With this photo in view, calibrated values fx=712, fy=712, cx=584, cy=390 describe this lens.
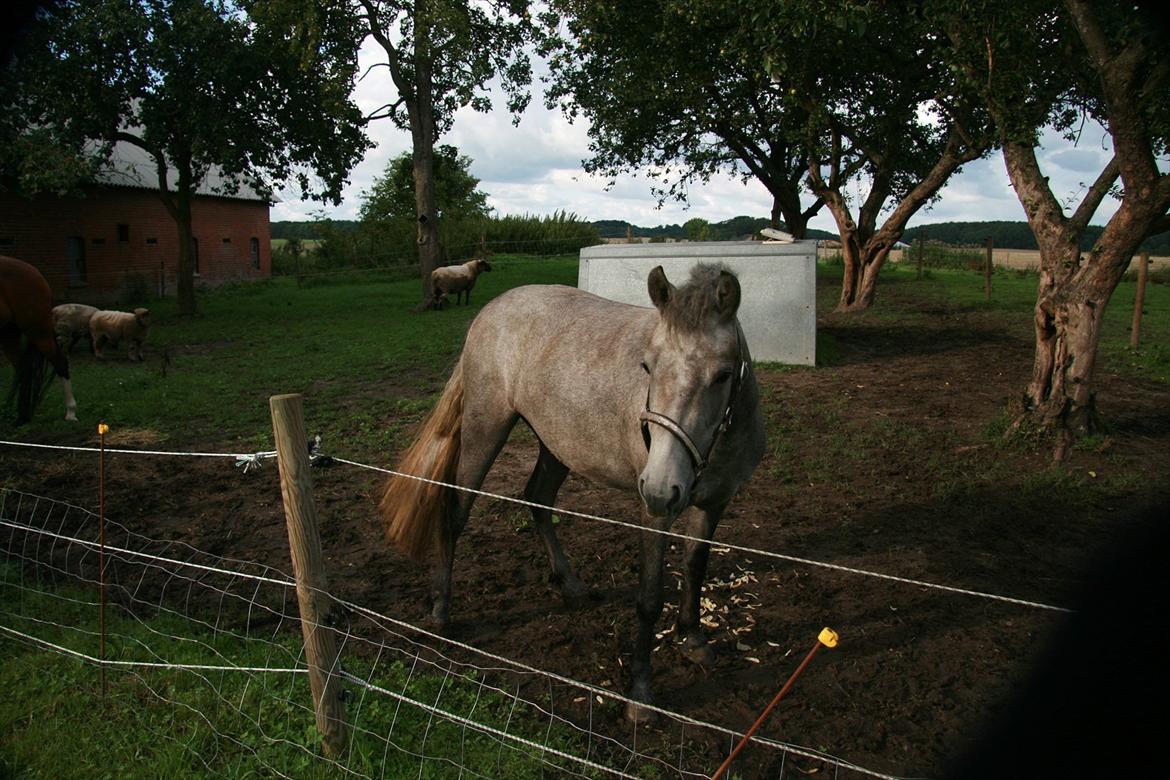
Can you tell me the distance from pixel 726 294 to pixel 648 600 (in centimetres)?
147

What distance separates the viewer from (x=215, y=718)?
299 cm

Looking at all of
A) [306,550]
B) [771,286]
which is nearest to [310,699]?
[306,550]

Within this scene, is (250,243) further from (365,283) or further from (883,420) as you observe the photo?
(883,420)

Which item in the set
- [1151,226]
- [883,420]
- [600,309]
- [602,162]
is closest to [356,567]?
[600,309]

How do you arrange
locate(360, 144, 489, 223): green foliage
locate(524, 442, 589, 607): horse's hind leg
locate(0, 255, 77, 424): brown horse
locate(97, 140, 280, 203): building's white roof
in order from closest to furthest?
locate(524, 442, 589, 607): horse's hind leg < locate(0, 255, 77, 424): brown horse < locate(97, 140, 280, 203): building's white roof < locate(360, 144, 489, 223): green foliage

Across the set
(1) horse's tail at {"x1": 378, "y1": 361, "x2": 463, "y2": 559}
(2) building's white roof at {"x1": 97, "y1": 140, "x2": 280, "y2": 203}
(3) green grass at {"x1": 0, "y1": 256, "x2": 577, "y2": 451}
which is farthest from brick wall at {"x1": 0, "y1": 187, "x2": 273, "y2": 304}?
(1) horse's tail at {"x1": 378, "y1": 361, "x2": 463, "y2": 559}

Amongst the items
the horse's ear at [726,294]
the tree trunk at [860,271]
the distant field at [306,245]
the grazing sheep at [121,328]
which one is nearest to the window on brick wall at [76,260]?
the distant field at [306,245]

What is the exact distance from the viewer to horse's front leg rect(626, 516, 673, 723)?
130 inches

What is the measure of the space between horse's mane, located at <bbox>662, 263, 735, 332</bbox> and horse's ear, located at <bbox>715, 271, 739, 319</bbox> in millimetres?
13

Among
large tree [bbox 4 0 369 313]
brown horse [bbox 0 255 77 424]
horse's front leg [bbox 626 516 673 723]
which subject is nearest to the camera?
horse's front leg [bbox 626 516 673 723]

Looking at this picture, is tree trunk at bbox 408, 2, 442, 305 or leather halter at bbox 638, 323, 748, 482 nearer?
leather halter at bbox 638, 323, 748, 482

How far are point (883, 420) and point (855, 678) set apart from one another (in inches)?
191

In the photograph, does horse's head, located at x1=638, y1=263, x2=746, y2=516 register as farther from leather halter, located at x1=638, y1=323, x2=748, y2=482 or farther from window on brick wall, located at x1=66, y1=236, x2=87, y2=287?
window on brick wall, located at x1=66, y1=236, x2=87, y2=287

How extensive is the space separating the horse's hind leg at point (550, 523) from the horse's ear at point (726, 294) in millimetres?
1731
